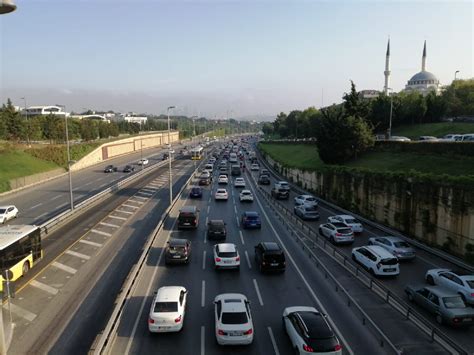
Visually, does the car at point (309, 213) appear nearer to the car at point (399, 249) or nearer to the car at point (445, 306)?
the car at point (399, 249)

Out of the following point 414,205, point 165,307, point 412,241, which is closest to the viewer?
point 165,307

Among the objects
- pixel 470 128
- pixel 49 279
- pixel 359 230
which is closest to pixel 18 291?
pixel 49 279

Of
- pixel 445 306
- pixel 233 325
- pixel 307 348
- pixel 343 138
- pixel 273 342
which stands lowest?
pixel 273 342

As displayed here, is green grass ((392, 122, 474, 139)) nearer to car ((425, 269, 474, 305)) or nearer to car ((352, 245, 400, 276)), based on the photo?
car ((352, 245, 400, 276))

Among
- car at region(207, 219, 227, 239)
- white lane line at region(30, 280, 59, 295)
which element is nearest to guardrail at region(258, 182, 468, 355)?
car at region(207, 219, 227, 239)

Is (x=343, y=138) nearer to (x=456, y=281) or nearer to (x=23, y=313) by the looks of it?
(x=456, y=281)

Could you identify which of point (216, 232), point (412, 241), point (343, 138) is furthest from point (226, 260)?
point (343, 138)

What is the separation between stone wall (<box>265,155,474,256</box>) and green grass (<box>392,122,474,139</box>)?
27126 millimetres

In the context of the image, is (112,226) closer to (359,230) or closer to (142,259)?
(142,259)

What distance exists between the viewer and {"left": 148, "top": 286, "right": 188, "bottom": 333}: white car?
47.6 ft

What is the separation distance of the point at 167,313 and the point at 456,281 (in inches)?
544

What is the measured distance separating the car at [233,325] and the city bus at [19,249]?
442 inches

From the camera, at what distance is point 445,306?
15945mm

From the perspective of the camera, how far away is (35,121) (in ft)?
316
